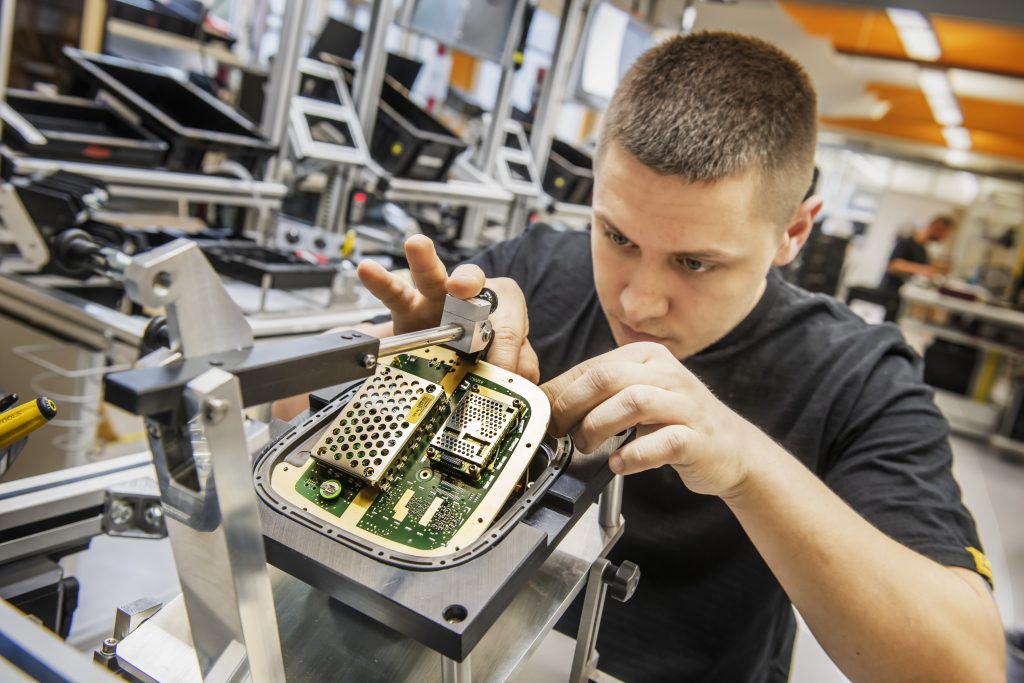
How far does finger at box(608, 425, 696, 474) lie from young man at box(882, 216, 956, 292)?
26.6ft

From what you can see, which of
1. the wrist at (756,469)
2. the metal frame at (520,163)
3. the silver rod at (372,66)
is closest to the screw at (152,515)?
the wrist at (756,469)

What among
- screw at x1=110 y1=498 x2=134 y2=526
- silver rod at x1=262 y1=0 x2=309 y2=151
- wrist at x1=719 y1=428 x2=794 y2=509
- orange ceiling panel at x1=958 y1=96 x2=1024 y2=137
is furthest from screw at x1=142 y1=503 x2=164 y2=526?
orange ceiling panel at x1=958 y1=96 x2=1024 y2=137

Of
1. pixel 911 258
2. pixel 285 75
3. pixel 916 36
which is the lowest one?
pixel 911 258

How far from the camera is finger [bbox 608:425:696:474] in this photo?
688 millimetres

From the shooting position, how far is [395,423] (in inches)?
25.0

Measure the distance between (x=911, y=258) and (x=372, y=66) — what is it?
26.9 ft

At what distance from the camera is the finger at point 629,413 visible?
0.70 m

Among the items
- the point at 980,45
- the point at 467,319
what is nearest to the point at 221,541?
the point at 467,319

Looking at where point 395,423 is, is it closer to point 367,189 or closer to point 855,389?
point 855,389

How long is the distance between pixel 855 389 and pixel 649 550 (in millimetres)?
410

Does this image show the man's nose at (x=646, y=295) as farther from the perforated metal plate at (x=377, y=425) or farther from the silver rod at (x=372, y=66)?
the silver rod at (x=372, y=66)

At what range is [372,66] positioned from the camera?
2740 millimetres

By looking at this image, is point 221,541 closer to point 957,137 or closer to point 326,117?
point 326,117

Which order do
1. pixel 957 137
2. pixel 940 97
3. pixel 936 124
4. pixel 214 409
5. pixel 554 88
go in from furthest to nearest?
1. pixel 957 137
2. pixel 936 124
3. pixel 940 97
4. pixel 554 88
5. pixel 214 409
